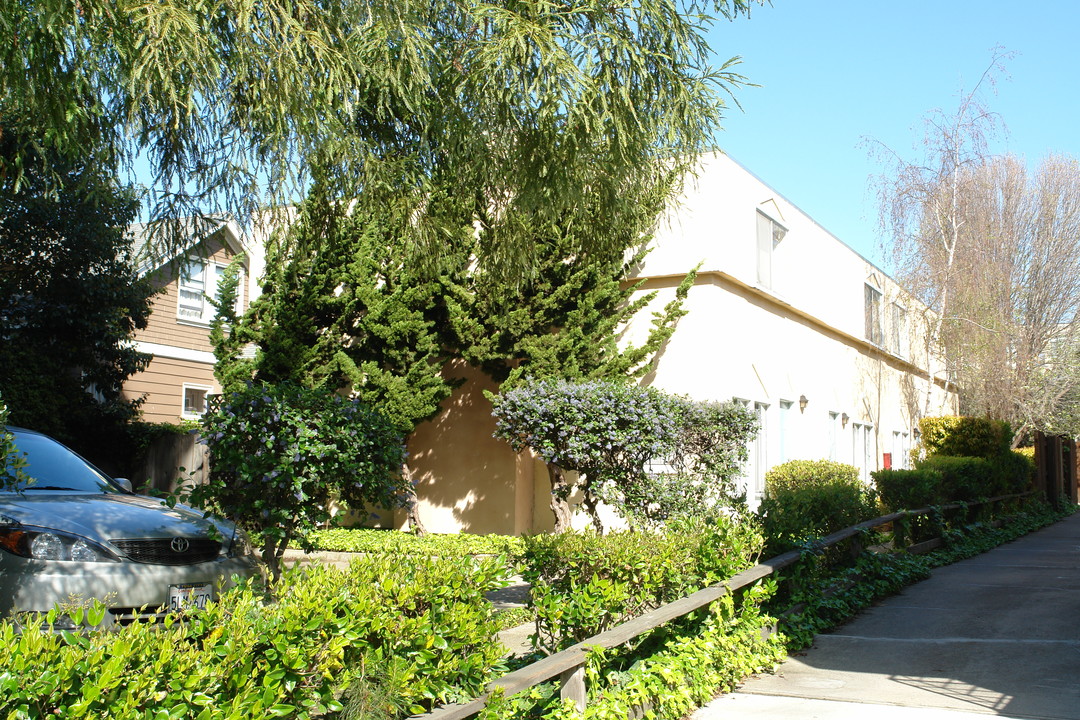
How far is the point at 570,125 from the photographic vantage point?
6.54 m

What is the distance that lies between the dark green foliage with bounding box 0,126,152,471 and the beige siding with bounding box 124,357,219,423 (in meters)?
5.12

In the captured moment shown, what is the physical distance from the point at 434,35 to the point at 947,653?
20.7ft

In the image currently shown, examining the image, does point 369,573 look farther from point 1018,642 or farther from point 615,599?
point 1018,642

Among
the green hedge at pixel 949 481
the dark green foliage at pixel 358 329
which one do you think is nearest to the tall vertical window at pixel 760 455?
the green hedge at pixel 949 481

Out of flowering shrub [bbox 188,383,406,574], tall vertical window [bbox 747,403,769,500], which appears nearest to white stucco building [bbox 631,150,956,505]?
tall vertical window [bbox 747,403,769,500]

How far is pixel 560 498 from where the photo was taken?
45.0 ft

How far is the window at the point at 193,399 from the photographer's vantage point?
928 inches

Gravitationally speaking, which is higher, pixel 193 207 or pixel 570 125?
pixel 570 125

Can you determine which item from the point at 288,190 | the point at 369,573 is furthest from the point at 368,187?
the point at 369,573

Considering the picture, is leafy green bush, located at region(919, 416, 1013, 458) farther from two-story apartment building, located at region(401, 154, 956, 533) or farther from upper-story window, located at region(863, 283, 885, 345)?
upper-story window, located at region(863, 283, 885, 345)

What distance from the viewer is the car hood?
21.0 feet

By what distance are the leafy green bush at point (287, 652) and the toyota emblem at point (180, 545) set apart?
251 cm

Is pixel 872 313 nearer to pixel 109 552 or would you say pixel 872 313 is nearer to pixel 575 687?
pixel 575 687

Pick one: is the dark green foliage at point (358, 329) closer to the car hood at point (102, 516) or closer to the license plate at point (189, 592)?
the car hood at point (102, 516)
